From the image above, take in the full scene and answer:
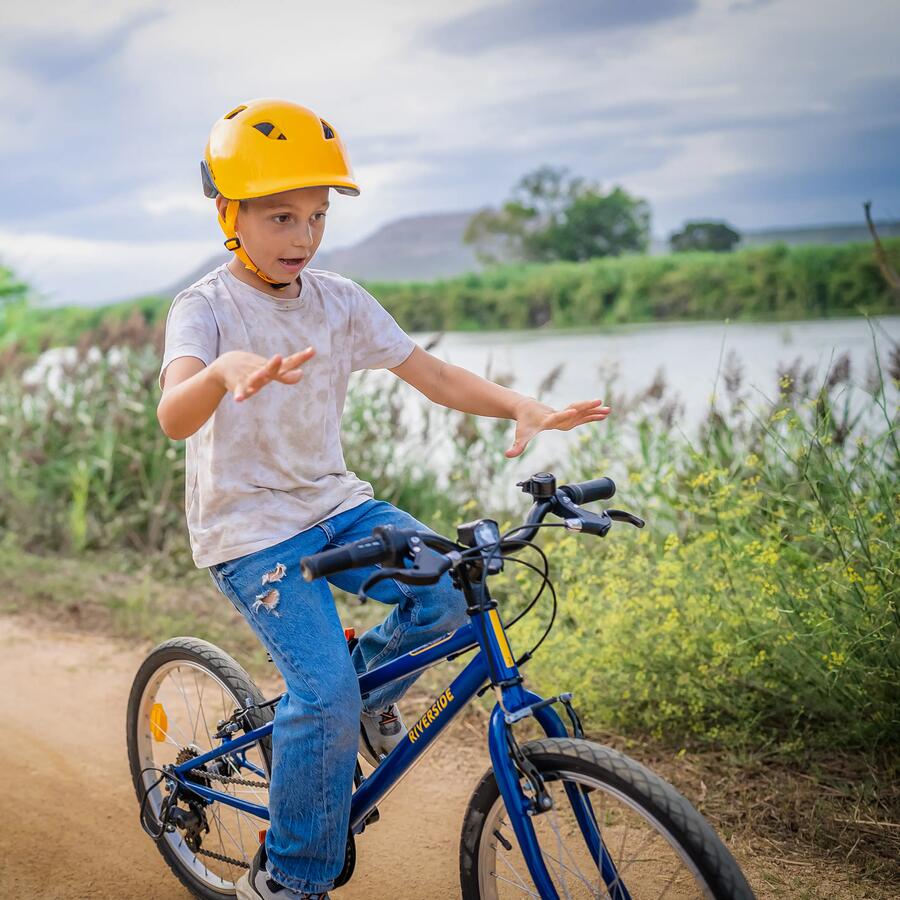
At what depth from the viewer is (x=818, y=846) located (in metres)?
2.96

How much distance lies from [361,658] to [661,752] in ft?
4.46

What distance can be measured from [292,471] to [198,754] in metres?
0.93

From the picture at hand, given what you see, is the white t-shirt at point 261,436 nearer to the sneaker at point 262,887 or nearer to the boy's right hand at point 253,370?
the boy's right hand at point 253,370

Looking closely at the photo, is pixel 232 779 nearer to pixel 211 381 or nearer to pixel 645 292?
pixel 211 381

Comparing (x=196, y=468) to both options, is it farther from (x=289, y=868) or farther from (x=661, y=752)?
(x=661, y=752)

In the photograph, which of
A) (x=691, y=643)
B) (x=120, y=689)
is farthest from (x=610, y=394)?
(x=120, y=689)

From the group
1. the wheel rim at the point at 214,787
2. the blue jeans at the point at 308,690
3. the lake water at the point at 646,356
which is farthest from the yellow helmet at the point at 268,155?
the lake water at the point at 646,356

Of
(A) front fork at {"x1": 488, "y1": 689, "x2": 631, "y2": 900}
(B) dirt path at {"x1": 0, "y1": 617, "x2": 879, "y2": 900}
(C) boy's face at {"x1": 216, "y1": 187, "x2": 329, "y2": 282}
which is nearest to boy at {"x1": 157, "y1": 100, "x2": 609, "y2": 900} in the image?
(C) boy's face at {"x1": 216, "y1": 187, "x2": 329, "y2": 282}

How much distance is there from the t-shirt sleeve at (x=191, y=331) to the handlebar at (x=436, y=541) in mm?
574

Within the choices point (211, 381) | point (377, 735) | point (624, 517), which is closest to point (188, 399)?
point (211, 381)

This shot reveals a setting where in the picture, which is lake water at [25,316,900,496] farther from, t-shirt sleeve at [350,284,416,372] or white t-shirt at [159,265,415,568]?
white t-shirt at [159,265,415,568]

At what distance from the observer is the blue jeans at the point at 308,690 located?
2.30 m

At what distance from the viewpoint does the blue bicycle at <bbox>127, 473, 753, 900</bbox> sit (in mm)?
1929

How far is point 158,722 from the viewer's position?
3031mm
